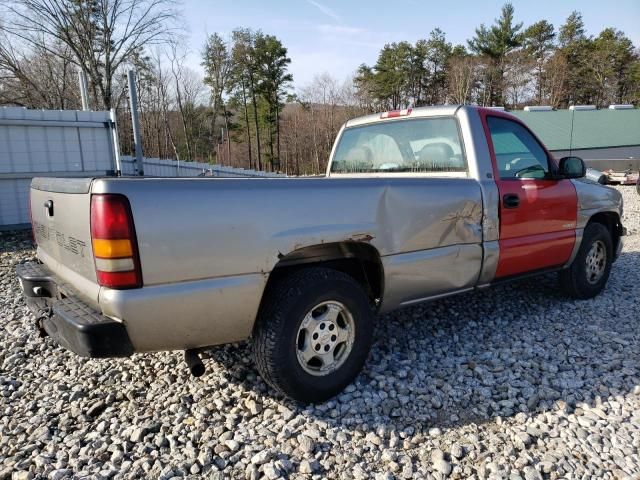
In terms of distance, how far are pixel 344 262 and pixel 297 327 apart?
26.8 inches

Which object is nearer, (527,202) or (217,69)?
(527,202)

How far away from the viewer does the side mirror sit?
13.0ft

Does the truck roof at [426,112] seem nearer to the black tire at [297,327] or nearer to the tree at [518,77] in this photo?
the black tire at [297,327]

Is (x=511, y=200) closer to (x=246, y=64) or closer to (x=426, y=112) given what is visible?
(x=426, y=112)

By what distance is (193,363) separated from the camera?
2.49 m

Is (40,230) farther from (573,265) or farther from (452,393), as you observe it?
(573,265)

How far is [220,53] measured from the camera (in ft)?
128

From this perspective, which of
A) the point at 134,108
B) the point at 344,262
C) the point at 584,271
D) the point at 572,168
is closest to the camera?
the point at 344,262

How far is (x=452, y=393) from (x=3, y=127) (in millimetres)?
9130

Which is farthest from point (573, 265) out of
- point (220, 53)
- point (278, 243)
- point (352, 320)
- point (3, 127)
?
point (220, 53)

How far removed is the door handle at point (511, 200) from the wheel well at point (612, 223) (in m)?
1.61

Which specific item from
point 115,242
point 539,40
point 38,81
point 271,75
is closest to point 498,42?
point 539,40

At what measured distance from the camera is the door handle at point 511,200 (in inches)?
140

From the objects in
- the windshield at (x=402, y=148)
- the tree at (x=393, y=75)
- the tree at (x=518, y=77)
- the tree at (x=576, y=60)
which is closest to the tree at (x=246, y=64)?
the tree at (x=393, y=75)
